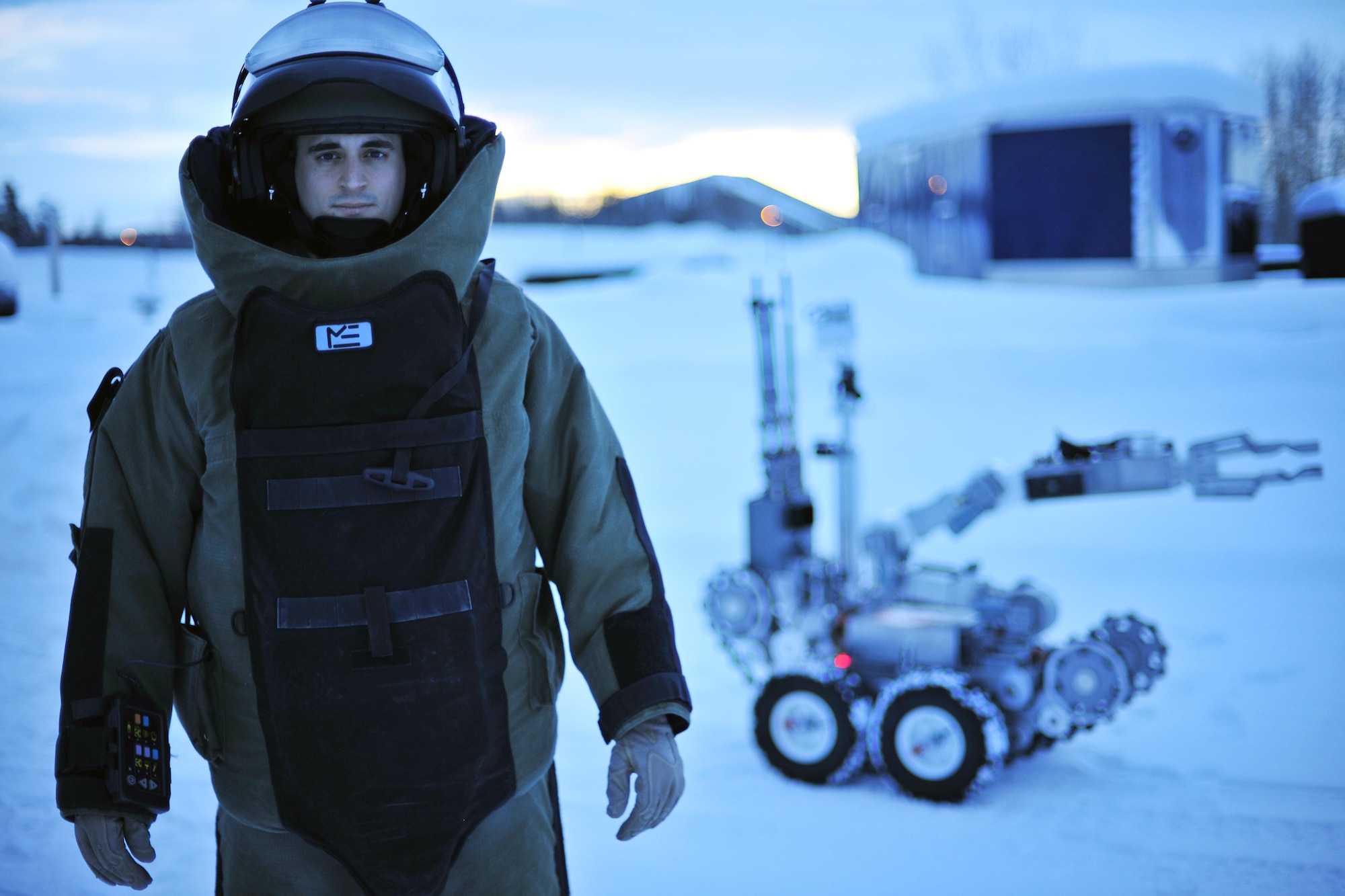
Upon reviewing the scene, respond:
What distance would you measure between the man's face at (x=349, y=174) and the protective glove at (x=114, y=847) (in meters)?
1.13

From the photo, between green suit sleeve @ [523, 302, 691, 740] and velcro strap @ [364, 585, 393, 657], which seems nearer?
velcro strap @ [364, 585, 393, 657]

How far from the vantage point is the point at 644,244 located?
28.4 m

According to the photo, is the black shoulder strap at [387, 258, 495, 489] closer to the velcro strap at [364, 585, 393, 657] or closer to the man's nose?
the velcro strap at [364, 585, 393, 657]

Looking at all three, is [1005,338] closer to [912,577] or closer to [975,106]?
[975,106]

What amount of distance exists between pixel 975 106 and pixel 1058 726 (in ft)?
39.0

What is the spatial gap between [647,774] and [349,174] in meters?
1.24

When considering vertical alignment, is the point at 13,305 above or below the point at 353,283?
above

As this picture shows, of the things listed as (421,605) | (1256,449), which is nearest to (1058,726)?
(1256,449)

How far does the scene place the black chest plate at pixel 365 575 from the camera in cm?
170

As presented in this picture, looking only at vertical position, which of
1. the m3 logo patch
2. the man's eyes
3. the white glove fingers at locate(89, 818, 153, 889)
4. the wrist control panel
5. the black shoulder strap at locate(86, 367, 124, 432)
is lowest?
the white glove fingers at locate(89, 818, 153, 889)

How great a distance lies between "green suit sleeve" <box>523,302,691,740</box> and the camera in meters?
1.88

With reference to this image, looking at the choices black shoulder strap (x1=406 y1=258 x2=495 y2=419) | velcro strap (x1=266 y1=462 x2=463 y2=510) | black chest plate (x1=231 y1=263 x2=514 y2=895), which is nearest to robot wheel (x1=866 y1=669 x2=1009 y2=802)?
black chest plate (x1=231 y1=263 x2=514 y2=895)

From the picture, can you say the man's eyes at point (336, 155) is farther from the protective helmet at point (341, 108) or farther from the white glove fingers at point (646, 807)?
the white glove fingers at point (646, 807)

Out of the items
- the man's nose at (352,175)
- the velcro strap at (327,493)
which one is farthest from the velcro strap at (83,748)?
the man's nose at (352,175)
